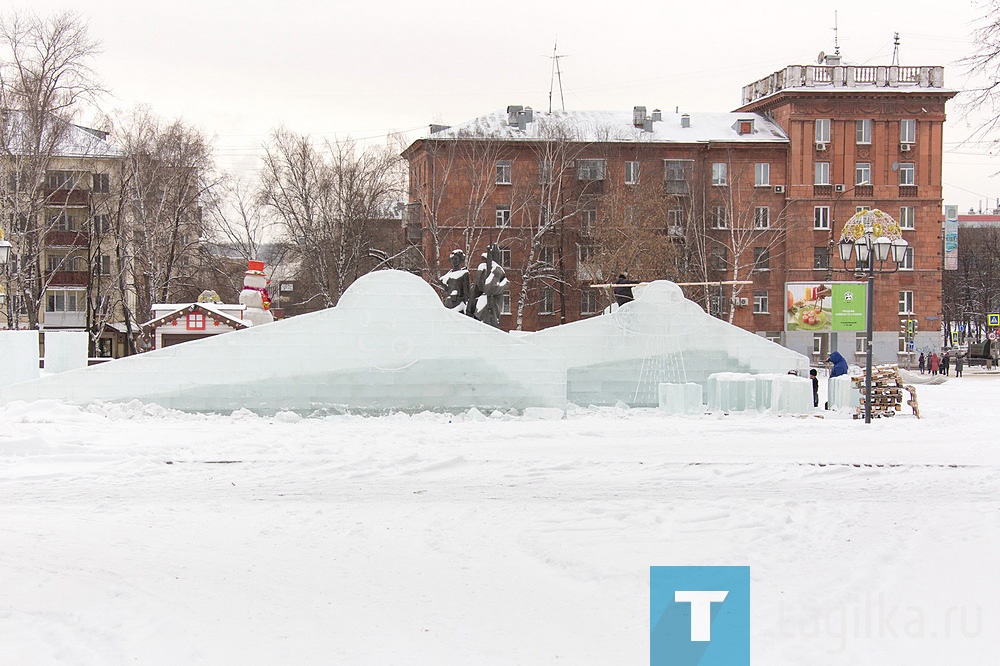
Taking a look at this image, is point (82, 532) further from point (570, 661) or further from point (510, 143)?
point (510, 143)

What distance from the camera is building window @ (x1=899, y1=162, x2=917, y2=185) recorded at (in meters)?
54.0

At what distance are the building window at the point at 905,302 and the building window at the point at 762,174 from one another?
9916 mm

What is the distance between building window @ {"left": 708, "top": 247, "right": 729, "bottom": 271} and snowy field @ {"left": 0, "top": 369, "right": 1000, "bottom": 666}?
118ft

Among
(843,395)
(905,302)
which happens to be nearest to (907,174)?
(905,302)

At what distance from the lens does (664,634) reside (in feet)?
21.8

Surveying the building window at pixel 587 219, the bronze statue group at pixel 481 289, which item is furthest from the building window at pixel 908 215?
the bronze statue group at pixel 481 289

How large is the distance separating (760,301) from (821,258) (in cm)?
420

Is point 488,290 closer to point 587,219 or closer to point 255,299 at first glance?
point 255,299

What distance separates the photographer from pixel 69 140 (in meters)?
34.7

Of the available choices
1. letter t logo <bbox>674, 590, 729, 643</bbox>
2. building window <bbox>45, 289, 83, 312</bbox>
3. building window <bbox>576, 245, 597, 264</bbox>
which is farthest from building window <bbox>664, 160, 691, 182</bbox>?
letter t logo <bbox>674, 590, 729, 643</bbox>

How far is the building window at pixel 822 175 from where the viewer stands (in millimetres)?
53812

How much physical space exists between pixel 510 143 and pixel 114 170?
19418 millimetres

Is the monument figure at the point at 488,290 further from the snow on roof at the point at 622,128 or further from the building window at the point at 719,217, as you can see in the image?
the building window at the point at 719,217

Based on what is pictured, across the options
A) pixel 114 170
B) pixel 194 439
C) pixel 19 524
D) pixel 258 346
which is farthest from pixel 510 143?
pixel 19 524
